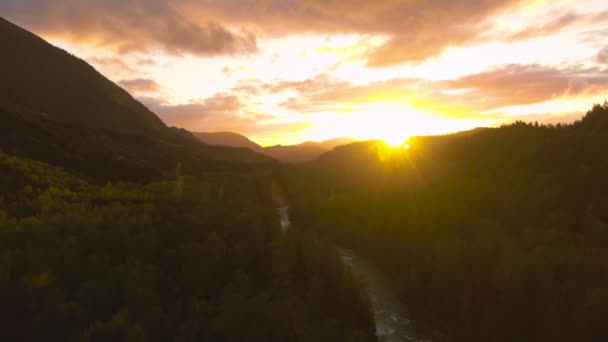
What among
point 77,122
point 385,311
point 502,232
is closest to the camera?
point 385,311

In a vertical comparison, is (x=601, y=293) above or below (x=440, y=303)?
above

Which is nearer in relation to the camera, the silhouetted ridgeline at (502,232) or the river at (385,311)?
the silhouetted ridgeline at (502,232)

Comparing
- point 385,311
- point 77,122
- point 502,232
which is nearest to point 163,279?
point 385,311

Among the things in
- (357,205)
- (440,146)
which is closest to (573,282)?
(357,205)

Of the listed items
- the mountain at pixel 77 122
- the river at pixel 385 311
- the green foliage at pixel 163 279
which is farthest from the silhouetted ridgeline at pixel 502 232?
the mountain at pixel 77 122

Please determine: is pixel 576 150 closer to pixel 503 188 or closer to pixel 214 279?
pixel 503 188

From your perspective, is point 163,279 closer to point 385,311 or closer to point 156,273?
point 156,273

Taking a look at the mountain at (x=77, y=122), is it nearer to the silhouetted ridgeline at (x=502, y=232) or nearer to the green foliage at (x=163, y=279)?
the green foliage at (x=163, y=279)
